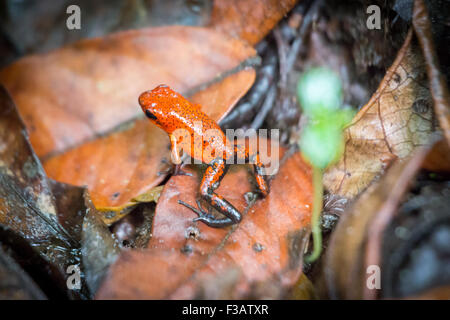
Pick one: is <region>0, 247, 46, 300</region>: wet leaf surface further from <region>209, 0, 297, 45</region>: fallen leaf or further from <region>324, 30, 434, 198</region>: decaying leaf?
<region>209, 0, 297, 45</region>: fallen leaf

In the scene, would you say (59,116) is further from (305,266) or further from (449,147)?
(449,147)

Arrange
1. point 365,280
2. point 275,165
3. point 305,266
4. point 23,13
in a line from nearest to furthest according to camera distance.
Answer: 1. point 365,280
2. point 305,266
3. point 275,165
4. point 23,13

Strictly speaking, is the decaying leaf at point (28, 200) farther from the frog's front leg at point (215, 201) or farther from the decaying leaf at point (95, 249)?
the frog's front leg at point (215, 201)

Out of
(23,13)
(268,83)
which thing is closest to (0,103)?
(23,13)

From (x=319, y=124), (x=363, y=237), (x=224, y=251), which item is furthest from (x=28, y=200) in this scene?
(x=319, y=124)

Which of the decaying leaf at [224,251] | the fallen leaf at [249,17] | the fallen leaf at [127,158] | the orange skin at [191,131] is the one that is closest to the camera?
the decaying leaf at [224,251]

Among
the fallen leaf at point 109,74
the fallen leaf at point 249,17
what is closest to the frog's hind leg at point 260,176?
the fallen leaf at point 109,74

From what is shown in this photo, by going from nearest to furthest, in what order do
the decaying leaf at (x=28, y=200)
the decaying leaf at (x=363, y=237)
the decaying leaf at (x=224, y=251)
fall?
the decaying leaf at (x=363, y=237) → the decaying leaf at (x=224, y=251) → the decaying leaf at (x=28, y=200)

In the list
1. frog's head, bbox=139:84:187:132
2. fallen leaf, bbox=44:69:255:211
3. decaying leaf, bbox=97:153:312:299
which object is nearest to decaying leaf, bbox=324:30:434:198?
decaying leaf, bbox=97:153:312:299
